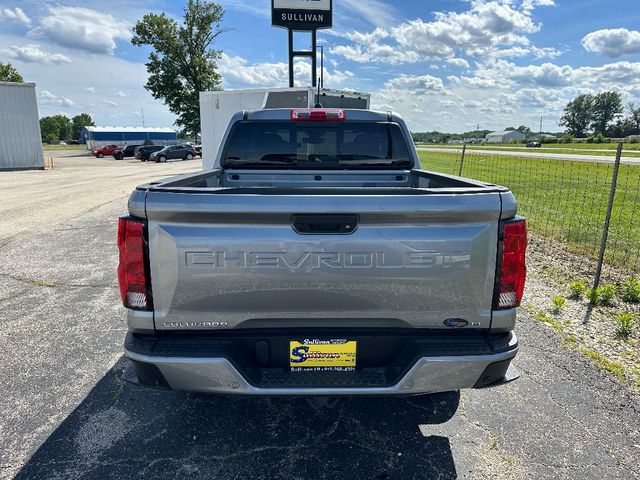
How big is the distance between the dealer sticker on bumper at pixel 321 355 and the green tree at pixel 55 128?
142 metres

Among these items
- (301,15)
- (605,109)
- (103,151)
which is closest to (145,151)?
(103,151)

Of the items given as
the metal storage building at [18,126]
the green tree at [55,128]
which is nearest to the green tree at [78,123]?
the green tree at [55,128]

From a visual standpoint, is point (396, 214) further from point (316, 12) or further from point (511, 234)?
point (316, 12)

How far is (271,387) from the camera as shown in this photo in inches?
88.8

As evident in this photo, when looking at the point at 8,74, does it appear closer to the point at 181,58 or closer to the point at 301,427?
the point at 181,58

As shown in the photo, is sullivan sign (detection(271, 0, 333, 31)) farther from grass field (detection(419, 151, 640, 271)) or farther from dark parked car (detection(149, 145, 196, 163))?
dark parked car (detection(149, 145, 196, 163))

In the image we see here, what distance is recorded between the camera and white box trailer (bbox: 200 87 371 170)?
35.6 ft

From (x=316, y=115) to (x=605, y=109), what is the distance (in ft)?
497

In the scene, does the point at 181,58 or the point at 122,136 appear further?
the point at 122,136

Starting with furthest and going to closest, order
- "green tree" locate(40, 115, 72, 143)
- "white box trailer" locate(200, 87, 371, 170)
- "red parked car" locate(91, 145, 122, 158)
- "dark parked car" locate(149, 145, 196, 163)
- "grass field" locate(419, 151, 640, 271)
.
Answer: "green tree" locate(40, 115, 72, 143)
"red parked car" locate(91, 145, 122, 158)
"dark parked car" locate(149, 145, 196, 163)
"white box trailer" locate(200, 87, 371, 170)
"grass field" locate(419, 151, 640, 271)

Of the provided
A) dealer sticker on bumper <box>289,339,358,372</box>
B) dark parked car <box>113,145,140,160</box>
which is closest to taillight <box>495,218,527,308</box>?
dealer sticker on bumper <box>289,339,358,372</box>

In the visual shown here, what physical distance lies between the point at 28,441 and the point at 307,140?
123 inches

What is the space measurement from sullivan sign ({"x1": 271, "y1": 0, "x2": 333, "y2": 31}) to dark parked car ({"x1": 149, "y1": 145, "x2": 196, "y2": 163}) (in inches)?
1090

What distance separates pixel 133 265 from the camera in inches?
86.7
